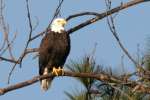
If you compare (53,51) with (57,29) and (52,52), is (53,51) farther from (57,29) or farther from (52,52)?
(57,29)

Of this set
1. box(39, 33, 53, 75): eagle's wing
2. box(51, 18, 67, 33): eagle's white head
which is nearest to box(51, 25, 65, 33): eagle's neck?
box(51, 18, 67, 33): eagle's white head

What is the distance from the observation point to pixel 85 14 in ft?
13.5

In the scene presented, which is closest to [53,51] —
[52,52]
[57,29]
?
[52,52]

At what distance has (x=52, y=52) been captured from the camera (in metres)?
4.98

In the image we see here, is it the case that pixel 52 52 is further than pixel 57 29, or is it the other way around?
pixel 57 29

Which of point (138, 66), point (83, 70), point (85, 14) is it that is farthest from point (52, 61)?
point (138, 66)

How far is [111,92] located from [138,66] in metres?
0.64

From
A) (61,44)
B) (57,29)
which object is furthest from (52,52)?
(57,29)

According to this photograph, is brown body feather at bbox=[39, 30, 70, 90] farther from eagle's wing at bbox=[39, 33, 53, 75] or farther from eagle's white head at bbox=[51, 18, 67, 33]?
eagle's white head at bbox=[51, 18, 67, 33]

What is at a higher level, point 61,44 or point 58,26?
point 58,26

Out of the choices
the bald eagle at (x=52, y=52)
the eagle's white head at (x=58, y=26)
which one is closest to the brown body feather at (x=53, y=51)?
the bald eagle at (x=52, y=52)

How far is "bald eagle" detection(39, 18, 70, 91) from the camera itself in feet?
16.1

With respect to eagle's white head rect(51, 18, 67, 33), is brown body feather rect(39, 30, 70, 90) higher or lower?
lower

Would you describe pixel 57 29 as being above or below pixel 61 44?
above
